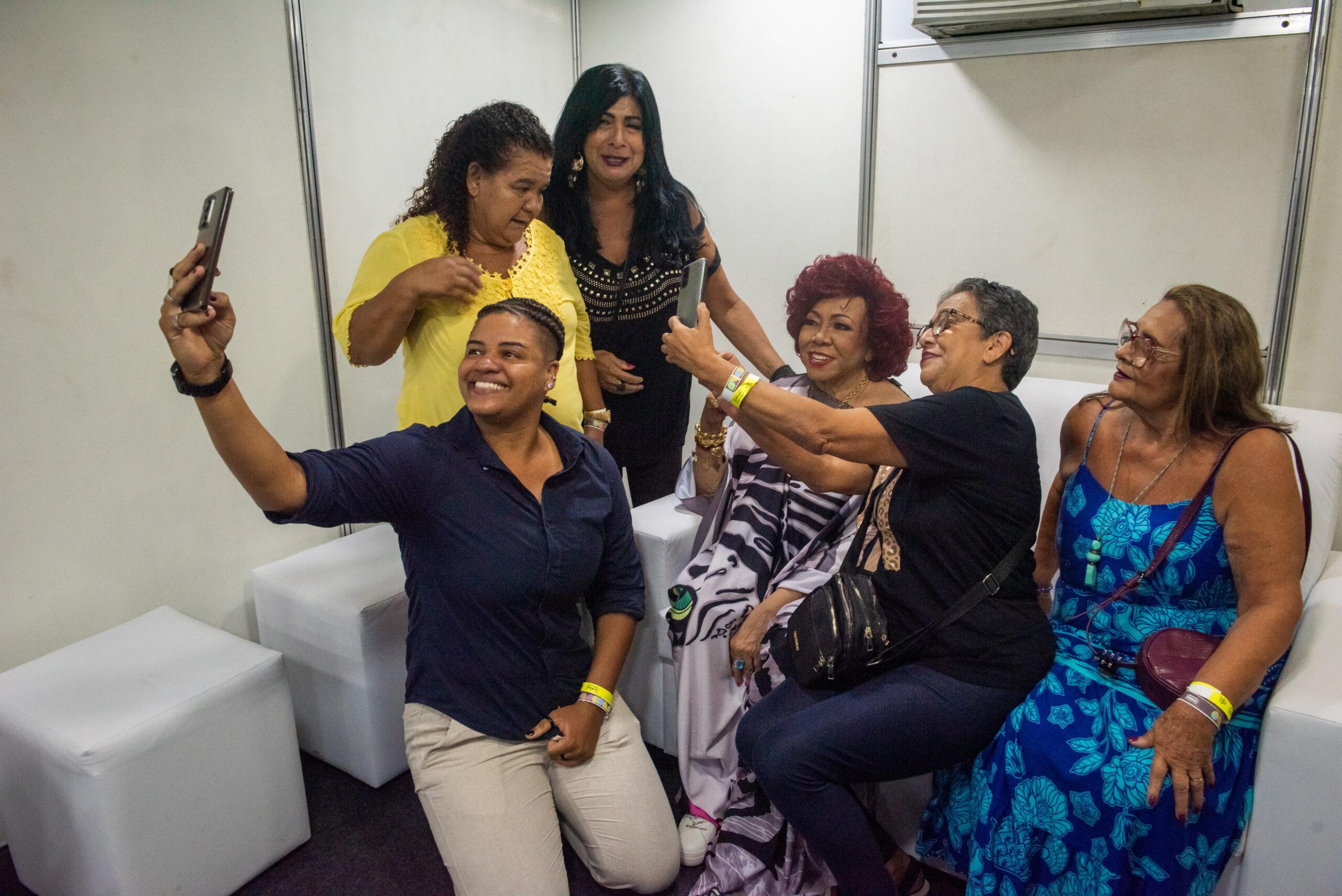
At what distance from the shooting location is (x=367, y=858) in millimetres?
1963

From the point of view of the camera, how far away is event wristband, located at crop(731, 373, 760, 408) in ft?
5.04

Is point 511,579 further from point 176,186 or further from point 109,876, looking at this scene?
point 176,186

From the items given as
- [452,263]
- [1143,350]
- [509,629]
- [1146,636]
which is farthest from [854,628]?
[452,263]

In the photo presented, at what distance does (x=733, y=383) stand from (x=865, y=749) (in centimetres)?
66

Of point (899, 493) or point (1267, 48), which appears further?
point (1267, 48)

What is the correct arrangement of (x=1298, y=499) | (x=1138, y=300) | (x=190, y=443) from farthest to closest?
(x=1138, y=300) < (x=190, y=443) < (x=1298, y=499)

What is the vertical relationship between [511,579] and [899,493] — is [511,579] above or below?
below

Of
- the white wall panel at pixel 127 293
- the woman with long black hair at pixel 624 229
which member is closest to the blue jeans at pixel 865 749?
the woman with long black hair at pixel 624 229

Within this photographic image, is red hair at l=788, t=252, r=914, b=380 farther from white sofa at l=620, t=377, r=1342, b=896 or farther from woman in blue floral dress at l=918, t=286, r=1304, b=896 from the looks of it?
woman in blue floral dress at l=918, t=286, r=1304, b=896

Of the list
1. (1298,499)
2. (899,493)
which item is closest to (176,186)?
(899,493)

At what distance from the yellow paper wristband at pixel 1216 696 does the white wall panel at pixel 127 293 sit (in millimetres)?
2152

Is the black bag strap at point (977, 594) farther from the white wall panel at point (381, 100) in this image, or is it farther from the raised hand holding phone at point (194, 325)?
the white wall panel at point (381, 100)

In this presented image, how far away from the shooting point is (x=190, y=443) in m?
2.29

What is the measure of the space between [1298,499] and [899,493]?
2.14ft
